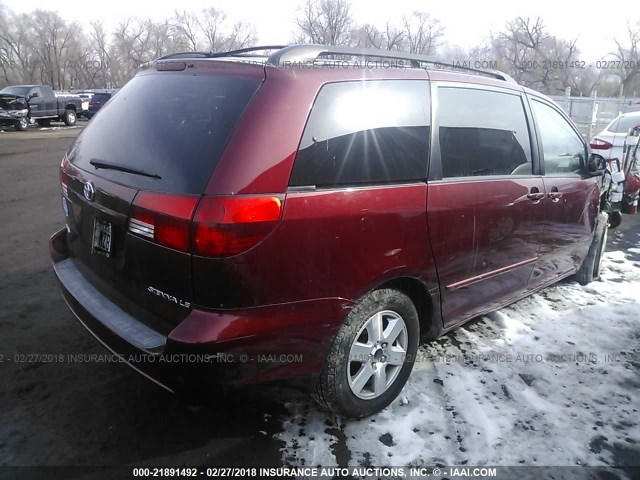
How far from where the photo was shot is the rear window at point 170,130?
2.03 metres

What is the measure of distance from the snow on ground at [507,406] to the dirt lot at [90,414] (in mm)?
295

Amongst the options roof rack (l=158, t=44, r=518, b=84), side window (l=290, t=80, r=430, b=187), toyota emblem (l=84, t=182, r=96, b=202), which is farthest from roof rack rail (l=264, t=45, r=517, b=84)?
toyota emblem (l=84, t=182, r=96, b=202)

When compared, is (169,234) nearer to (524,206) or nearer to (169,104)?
(169,104)

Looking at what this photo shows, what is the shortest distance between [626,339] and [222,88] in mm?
3384

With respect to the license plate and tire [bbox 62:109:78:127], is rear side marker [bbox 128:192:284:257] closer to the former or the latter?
the license plate

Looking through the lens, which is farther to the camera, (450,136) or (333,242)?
(450,136)

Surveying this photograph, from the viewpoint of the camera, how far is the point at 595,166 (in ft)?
13.5

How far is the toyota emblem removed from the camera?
94.3 inches

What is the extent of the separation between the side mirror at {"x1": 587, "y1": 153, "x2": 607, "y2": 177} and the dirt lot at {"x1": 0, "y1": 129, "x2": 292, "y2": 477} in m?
3.27

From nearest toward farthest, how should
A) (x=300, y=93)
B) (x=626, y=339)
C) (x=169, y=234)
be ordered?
(x=169, y=234)
(x=300, y=93)
(x=626, y=339)

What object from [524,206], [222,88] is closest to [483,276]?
[524,206]

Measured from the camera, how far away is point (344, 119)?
7.43 feet

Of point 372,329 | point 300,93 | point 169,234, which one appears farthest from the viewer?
point 372,329

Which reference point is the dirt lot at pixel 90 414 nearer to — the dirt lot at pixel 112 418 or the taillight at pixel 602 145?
the dirt lot at pixel 112 418
